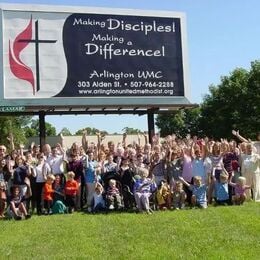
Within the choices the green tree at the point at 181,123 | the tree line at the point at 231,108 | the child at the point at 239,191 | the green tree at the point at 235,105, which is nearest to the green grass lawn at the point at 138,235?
the child at the point at 239,191

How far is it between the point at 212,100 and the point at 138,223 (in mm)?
40612

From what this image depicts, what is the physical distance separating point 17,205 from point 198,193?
172 inches

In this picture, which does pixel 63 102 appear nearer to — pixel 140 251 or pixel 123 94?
pixel 123 94

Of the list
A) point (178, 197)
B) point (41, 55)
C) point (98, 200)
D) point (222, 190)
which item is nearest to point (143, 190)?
point (178, 197)

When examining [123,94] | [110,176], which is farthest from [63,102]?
[110,176]

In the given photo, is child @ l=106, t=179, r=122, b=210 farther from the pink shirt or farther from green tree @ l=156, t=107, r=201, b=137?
green tree @ l=156, t=107, r=201, b=137

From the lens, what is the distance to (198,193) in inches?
550

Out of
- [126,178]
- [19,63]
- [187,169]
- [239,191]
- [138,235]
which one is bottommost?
[138,235]

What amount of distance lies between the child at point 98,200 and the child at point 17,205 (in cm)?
171

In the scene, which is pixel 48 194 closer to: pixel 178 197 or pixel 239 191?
pixel 178 197

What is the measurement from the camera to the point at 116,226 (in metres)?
11.1

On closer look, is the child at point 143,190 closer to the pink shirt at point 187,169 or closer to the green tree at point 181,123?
the pink shirt at point 187,169

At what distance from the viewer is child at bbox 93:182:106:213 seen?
1364 centimetres

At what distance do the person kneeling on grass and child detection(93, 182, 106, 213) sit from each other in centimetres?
204
